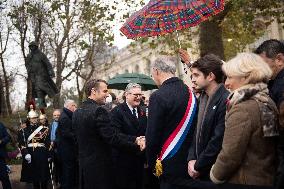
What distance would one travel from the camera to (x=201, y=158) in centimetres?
416

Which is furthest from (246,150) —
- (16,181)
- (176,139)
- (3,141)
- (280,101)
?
(16,181)

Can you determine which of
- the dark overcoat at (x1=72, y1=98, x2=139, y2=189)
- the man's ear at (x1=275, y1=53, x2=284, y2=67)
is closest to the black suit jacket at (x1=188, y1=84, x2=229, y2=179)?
the man's ear at (x1=275, y1=53, x2=284, y2=67)

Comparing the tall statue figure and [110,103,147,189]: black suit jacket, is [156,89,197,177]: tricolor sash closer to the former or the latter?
[110,103,147,189]: black suit jacket

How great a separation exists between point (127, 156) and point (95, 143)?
103 centimetres

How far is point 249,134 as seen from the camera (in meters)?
3.56

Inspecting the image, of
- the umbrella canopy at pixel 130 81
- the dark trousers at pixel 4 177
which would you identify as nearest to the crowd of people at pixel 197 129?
the umbrella canopy at pixel 130 81

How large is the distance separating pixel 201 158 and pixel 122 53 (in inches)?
2812

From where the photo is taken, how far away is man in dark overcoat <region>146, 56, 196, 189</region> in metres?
4.78

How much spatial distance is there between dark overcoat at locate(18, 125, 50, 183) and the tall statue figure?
508cm

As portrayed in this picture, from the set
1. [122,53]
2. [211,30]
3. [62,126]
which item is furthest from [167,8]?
[122,53]

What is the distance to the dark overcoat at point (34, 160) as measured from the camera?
36.7 feet

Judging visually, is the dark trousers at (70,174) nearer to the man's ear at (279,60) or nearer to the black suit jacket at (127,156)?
the black suit jacket at (127,156)

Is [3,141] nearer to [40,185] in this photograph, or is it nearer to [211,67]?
[40,185]

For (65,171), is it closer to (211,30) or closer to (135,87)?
(135,87)
